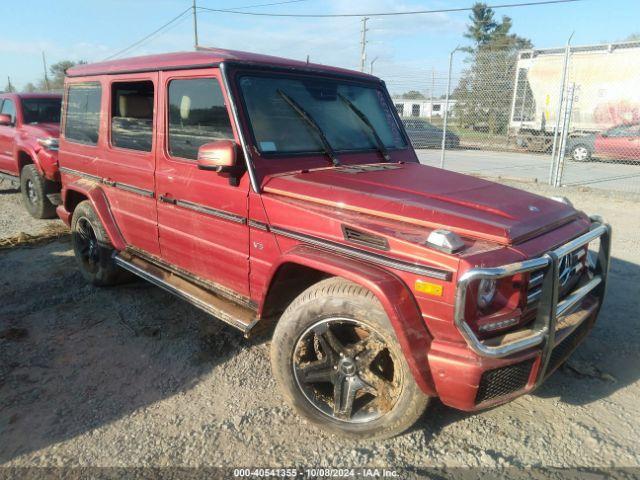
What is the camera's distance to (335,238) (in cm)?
265

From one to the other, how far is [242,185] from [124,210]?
170 cm

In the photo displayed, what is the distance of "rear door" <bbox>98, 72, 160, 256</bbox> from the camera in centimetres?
385

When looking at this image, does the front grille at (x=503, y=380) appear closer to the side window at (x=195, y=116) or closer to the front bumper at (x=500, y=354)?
the front bumper at (x=500, y=354)

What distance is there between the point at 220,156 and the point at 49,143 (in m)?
5.53

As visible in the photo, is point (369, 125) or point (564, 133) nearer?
point (369, 125)

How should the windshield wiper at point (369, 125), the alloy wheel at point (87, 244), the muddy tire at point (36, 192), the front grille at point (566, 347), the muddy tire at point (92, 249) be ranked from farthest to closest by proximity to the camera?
the muddy tire at point (36, 192) < the alloy wheel at point (87, 244) < the muddy tire at point (92, 249) < the windshield wiper at point (369, 125) < the front grille at point (566, 347)

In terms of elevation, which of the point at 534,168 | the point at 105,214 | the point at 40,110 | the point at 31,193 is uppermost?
the point at 40,110

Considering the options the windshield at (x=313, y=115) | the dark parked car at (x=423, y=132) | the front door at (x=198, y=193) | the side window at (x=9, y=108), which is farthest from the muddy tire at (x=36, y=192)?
the dark parked car at (x=423, y=132)

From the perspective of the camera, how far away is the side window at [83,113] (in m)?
4.47

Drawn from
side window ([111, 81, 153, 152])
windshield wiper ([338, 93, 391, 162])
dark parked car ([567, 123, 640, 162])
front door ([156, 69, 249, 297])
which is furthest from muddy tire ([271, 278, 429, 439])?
dark parked car ([567, 123, 640, 162])

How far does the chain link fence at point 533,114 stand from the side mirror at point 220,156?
38.6 feet

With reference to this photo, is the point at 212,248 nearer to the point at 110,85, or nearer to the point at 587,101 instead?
the point at 110,85

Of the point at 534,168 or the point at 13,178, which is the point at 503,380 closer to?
the point at 13,178

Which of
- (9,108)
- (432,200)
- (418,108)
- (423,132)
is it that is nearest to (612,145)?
(423,132)
